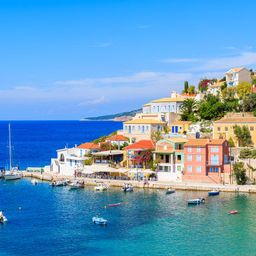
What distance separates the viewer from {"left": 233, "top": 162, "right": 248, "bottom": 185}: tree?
198 ft

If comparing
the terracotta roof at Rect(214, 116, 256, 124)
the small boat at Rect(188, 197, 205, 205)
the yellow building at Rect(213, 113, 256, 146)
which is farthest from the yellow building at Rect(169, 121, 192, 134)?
the small boat at Rect(188, 197, 205, 205)

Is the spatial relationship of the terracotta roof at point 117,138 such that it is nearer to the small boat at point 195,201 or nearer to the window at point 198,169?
the window at point 198,169

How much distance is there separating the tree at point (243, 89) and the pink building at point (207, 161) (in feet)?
67.0

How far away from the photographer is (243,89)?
8219cm

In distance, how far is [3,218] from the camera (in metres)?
46.2

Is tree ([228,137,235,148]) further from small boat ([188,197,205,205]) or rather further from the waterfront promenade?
small boat ([188,197,205,205])

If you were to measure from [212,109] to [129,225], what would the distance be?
38.4 meters

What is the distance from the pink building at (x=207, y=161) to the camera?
62.0 m

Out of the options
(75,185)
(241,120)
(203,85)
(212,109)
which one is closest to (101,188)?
(75,185)

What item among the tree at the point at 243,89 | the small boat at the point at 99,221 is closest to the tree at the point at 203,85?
the tree at the point at 243,89

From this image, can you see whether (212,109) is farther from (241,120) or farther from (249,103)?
(241,120)

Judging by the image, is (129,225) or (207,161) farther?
(207,161)

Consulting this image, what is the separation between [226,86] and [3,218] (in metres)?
53.4

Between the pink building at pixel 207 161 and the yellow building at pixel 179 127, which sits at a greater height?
the yellow building at pixel 179 127
